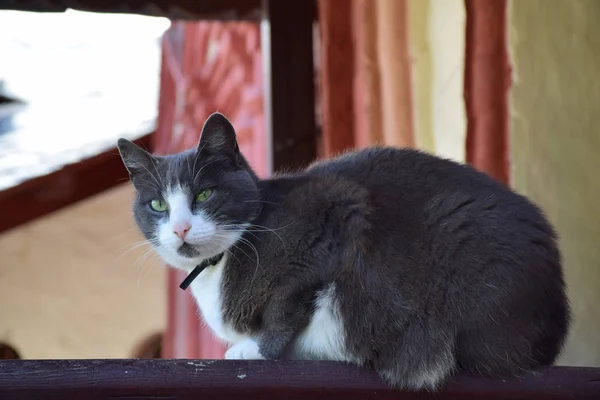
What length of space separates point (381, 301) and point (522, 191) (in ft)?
1.41

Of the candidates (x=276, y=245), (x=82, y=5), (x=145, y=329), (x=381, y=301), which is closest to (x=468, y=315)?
(x=381, y=301)

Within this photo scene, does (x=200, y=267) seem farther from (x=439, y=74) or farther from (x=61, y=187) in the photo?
(x=61, y=187)

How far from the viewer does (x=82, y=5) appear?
1788 mm

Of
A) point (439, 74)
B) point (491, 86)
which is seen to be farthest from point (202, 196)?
point (439, 74)

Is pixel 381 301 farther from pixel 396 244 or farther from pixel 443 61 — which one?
pixel 443 61

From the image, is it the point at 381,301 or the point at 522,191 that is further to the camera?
the point at 522,191

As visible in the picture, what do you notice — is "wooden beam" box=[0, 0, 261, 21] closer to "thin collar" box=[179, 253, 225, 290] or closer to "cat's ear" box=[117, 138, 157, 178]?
"cat's ear" box=[117, 138, 157, 178]

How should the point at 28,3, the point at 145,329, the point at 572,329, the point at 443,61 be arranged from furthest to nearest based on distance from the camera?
the point at 145,329, the point at 28,3, the point at 443,61, the point at 572,329

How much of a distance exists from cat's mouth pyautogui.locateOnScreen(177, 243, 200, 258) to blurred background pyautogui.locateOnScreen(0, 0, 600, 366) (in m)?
0.07

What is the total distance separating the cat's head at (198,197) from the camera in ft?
3.63

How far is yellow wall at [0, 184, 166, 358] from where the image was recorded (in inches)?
122

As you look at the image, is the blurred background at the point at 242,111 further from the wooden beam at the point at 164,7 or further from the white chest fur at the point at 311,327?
the white chest fur at the point at 311,327

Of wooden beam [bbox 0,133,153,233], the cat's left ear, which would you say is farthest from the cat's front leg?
wooden beam [bbox 0,133,153,233]

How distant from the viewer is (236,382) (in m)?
0.92
